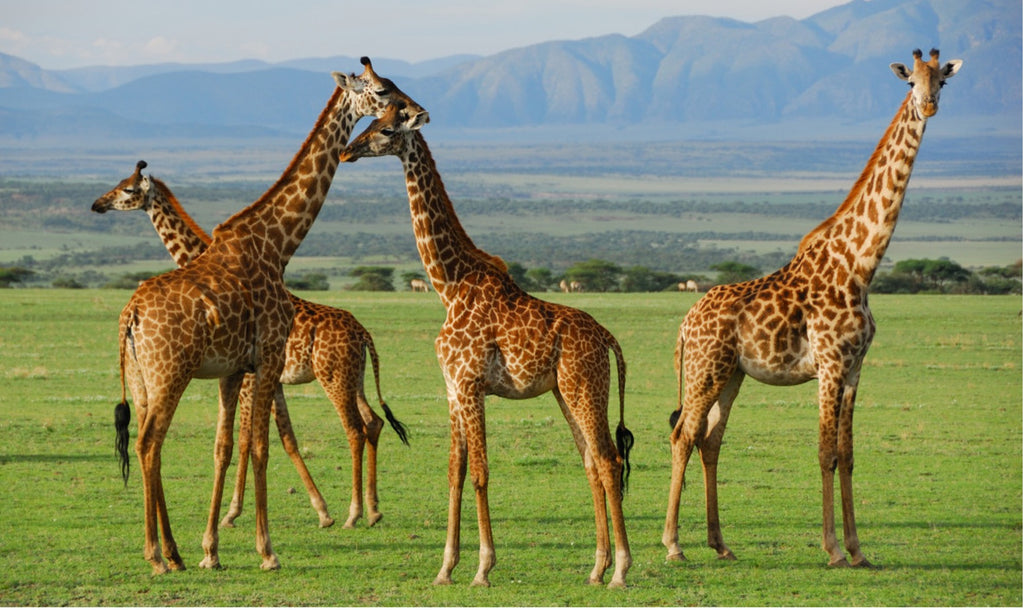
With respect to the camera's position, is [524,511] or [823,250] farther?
[524,511]

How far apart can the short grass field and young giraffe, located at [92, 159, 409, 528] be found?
0.36m

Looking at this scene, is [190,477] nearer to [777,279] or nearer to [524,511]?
[524,511]

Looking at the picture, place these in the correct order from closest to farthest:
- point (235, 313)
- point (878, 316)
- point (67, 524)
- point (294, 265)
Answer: point (235, 313), point (67, 524), point (878, 316), point (294, 265)

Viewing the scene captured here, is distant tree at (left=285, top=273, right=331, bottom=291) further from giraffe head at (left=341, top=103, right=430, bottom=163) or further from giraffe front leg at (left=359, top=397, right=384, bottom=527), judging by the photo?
giraffe head at (left=341, top=103, right=430, bottom=163)

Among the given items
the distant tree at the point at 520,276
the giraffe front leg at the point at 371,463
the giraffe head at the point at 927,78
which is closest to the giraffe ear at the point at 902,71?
the giraffe head at the point at 927,78

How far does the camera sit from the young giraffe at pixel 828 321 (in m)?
10.8

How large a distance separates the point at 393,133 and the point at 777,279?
Answer: 3410 millimetres

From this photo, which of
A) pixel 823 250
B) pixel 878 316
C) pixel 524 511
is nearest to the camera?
pixel 823 250

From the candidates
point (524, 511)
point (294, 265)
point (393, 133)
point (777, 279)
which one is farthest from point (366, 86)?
point (294, 265)

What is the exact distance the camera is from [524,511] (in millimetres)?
13445

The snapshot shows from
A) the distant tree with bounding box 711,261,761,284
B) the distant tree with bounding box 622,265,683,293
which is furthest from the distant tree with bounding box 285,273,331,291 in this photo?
the distant tree with bounding box 711,261,761,284

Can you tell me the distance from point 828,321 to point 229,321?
4.65 meters

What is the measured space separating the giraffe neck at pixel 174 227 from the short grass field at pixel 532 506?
8.29 feet

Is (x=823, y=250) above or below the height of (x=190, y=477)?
above
